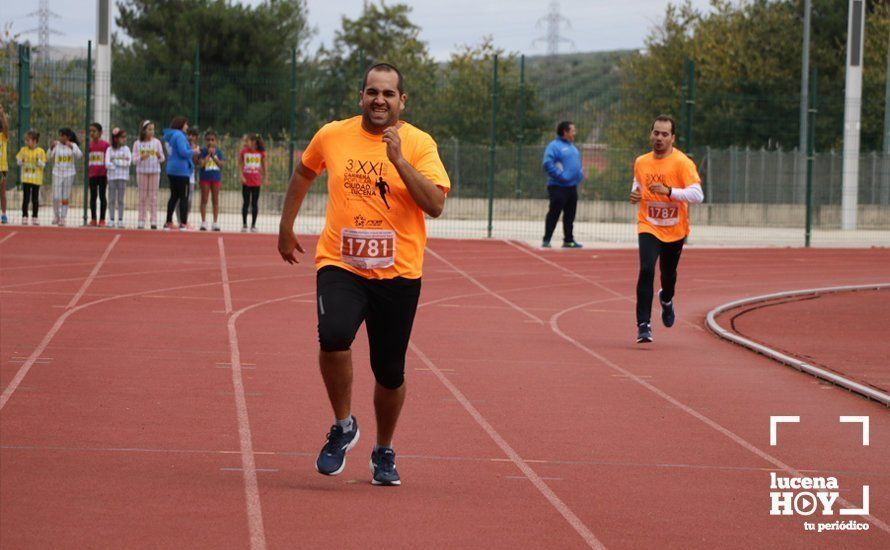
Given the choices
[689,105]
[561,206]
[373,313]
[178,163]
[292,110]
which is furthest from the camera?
[292,110]

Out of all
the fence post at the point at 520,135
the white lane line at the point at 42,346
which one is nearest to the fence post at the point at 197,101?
the fence post at the point at 520,135

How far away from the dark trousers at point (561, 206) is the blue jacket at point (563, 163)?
3.8 inches

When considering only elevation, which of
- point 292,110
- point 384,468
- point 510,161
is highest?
point 292,110

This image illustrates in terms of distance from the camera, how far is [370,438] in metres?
8.34

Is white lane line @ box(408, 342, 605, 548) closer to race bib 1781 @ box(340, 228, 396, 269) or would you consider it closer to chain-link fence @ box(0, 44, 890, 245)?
race bib 1781 @ box(340, 228, 396, 269)

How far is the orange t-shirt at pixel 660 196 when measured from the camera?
43.1ft

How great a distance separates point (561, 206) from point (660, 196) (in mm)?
10655

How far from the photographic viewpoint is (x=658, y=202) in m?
13.2

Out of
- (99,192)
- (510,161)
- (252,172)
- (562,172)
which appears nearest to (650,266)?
(562,172)

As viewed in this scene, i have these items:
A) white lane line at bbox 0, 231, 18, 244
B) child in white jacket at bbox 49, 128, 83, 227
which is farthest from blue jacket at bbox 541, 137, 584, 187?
white lane line at bbox 0, 231, 18, 244

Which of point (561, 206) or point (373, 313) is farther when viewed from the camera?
point (561, 206)

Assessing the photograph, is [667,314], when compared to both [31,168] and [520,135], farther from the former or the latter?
[520,135]

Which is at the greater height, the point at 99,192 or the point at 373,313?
the point at 99,192

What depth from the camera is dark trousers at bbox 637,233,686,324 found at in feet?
42.6
